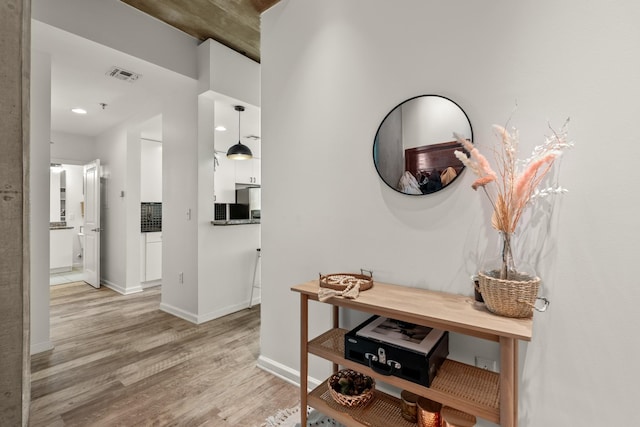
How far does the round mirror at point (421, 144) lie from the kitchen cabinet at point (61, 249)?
6831mm

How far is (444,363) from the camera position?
138 cm

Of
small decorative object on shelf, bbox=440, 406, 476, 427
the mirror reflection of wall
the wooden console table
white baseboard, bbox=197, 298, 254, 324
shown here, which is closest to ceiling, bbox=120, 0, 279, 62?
the wooden console table

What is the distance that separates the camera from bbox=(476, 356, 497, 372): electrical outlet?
1.35 metres

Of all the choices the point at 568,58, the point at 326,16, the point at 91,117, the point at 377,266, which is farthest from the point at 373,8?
the point at 91,117

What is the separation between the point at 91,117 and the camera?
4.20 m

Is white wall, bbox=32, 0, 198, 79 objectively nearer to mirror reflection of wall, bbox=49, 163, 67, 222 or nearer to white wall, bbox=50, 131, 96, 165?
white wall, bbox=50, 131, 96, 165

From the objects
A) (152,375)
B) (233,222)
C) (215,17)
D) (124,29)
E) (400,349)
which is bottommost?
(152,375)

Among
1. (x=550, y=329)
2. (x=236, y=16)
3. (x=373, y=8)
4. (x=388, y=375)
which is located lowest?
(x=388, y=375)

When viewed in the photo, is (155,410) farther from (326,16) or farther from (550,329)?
(326,16)

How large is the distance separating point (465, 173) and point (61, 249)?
287 inches

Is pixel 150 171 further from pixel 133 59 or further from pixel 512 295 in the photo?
pixel 512 295

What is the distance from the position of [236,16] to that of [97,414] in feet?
9.92

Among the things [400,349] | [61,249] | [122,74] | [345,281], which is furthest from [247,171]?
Result: [400,349]

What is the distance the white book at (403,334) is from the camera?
1285 mm
